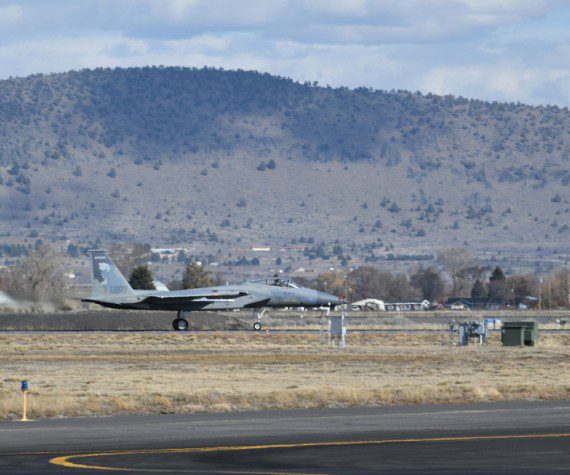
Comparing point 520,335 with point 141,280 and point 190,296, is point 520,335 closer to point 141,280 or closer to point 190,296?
point 190,296

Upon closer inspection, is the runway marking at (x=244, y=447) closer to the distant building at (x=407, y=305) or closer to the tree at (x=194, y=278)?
the tree at (x=194, y=278)

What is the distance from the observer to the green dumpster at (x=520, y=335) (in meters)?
62.2

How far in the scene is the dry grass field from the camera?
33.4 metres

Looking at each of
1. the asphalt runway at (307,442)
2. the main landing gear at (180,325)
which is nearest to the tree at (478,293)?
the main landing gear at (180,325)

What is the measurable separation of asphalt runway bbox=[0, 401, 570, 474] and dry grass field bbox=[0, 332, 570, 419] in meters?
2.24

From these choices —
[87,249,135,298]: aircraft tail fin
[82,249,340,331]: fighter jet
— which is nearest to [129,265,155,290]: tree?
[82,249,340,331]: fighter jet

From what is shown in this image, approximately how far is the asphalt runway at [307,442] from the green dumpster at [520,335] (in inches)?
1200

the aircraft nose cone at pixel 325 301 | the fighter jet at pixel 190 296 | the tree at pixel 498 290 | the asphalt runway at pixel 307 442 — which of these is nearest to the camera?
the asphalt runway at pixel 307 442

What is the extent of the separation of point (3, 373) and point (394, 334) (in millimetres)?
32000

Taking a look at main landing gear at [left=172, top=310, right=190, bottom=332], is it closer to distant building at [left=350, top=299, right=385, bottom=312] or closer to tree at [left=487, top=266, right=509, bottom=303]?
distant building at [left=350, top=299, right=385, bottom=312]

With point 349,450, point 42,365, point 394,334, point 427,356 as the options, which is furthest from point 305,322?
point 349,450

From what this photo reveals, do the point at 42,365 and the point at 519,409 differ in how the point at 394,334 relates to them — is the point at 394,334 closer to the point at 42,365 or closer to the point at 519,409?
the point at 42,365

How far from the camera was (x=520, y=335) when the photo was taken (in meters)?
62.3

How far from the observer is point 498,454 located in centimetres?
2248
